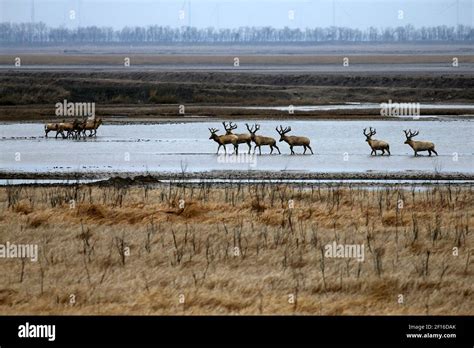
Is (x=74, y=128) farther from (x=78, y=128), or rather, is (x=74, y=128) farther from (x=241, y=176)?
(x=241, y=176)

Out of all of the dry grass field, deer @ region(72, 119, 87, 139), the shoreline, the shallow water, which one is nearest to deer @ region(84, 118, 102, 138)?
deer @ region(72, 119, 87, 139)

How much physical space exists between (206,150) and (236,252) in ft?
63.0

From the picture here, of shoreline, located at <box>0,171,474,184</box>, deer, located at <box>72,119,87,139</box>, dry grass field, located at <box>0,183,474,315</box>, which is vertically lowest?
dry grass field, located at <box>0,183,474,315</box>

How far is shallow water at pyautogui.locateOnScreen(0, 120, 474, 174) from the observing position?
31797mm

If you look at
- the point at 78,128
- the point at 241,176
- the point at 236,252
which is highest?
the point at 78,128

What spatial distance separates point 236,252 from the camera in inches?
690

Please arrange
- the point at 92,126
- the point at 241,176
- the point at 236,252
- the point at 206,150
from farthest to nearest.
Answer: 1. the point at 92,126
2. the point at 206,150
3. the point at 241,176
4. the point at 236,252

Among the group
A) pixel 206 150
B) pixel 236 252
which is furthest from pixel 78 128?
pixel 236 252

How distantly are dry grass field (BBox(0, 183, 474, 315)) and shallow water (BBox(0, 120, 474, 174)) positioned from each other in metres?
6.89

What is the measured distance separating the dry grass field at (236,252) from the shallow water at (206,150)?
6.89m

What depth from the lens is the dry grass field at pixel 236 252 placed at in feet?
47.9

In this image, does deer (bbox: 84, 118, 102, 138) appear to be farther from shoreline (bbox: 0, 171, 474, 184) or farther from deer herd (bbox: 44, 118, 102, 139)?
shoreline (bbox: 0, 171, 474, 184)
